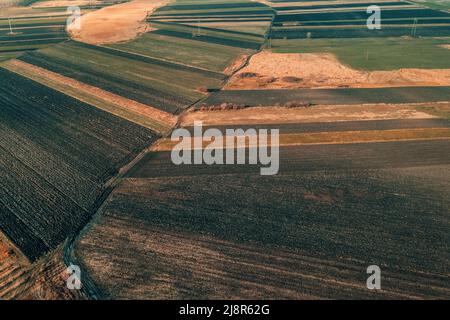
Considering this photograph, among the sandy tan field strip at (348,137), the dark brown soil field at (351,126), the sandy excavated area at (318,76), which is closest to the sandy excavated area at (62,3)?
the sandy excavated area at (318,76)

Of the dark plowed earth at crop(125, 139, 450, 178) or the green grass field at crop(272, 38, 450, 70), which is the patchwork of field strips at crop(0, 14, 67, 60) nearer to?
the green grass field at crop(272, 38, 450, 70)

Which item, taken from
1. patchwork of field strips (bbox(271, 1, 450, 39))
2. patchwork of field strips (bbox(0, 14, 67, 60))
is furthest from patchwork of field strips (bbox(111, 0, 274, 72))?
patchwork of field strips (bbox(0, 14, 67, 60))

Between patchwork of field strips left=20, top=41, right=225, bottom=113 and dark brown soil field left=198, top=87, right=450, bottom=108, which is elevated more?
patchwork of field strips left=20, top=41, right=225, bottom=113

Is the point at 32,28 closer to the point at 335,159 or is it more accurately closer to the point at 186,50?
the point at 186,50

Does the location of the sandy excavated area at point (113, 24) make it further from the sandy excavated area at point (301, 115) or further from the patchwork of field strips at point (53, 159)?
the sandy excavated area at point (301, 115)

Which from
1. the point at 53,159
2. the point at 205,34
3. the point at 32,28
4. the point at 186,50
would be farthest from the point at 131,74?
the point at 32,28

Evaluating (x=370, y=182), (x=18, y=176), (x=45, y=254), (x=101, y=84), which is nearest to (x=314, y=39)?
(x=101, y=84)
